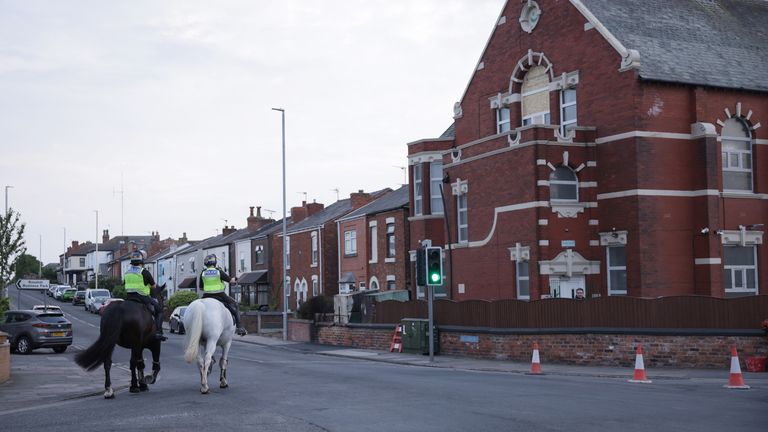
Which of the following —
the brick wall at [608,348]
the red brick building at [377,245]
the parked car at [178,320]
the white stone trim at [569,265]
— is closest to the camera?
the brick wall at [608,348]

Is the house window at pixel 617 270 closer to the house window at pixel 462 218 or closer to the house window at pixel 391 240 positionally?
the house window at pixel 462 218

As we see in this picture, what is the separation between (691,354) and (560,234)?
9.28m

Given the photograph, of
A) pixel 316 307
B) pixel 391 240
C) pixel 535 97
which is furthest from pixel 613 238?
pixel 316 307

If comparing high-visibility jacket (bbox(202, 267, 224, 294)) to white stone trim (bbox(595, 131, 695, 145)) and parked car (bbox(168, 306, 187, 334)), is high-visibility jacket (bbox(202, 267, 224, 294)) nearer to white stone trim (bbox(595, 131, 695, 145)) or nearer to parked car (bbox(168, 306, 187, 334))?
white stone trim (bbox(595, 131, 695, 145))

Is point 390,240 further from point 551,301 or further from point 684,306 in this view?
point 684,306

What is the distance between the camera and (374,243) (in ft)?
160

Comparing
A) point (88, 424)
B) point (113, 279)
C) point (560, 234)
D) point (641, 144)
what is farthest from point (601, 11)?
point (113, 279)

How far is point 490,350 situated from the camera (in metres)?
28.5

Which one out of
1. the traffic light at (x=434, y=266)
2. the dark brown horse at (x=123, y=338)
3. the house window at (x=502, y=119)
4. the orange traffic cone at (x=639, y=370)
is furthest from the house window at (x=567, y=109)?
the dark brown horse at (x=123, y=338)

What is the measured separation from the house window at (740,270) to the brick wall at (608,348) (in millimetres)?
9446

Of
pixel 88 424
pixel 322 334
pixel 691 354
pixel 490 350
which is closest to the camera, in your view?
pixel 88 424

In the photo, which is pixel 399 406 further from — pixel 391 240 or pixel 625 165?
pixel 391 240

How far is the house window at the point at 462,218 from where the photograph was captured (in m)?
37.2

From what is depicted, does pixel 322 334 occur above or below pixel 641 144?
below
